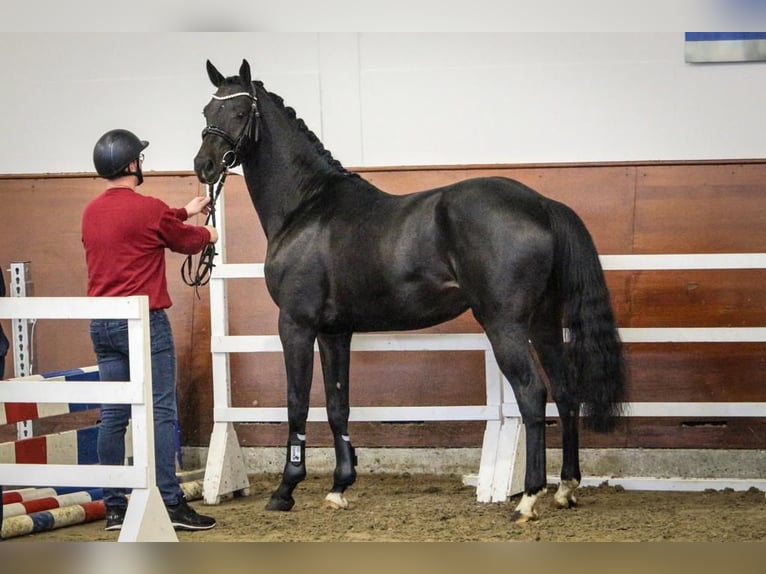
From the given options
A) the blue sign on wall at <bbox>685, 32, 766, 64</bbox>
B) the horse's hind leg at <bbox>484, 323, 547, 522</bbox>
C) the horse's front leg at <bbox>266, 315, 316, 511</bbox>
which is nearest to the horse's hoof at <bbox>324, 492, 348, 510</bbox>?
the horse's front leg at <bbox>266, 315, 316, 511</bbox>

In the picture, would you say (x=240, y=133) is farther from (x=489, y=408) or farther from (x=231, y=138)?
(x=489, y=408)

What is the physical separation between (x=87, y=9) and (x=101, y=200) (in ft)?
2.84

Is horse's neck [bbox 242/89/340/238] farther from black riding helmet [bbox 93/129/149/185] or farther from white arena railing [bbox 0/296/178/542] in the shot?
white arena railing [bbox 0/296/178/542]

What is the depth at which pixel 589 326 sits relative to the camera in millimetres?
3756

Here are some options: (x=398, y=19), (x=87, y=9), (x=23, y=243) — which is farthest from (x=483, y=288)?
(x=23, y=243)

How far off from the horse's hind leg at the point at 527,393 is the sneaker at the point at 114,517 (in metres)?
1.41

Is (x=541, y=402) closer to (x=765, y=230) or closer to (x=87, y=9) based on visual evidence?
(x=765, y=230)

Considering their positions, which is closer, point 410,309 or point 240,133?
point 410,309

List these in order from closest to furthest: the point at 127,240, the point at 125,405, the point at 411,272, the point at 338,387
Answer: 1. the point at 127,240
2. the point at 125,405
3. the point at 411,272
4. the point at 338,387

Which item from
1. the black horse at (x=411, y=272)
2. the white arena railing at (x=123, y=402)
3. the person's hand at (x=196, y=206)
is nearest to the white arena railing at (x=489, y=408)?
the black horse at (x=411, y=272)

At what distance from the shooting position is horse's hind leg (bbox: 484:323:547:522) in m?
3.75

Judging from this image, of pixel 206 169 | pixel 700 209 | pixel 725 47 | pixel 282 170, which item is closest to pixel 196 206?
pixel 206 169

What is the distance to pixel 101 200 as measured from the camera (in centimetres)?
375

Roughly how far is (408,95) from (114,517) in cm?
232
